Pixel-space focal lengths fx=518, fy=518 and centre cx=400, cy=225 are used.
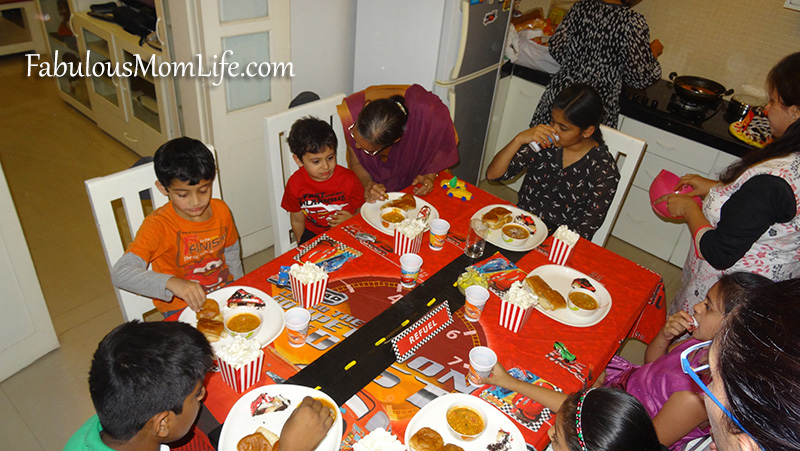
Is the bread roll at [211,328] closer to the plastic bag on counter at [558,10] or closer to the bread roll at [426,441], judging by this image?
the bread roll at [426,441]

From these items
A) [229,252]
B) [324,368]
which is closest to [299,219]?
[229,252]

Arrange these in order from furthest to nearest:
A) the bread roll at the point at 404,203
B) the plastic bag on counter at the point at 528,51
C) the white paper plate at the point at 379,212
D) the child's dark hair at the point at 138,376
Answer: the plastic bag on counter at the point at 528,51
the bread roll at the point at 404,203
the white paper plate at the point at 379,212
the child's dark hair at the point at 138,376

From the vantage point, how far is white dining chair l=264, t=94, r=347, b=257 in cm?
238

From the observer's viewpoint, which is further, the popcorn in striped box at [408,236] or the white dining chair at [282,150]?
the white dining chair at [282,150]

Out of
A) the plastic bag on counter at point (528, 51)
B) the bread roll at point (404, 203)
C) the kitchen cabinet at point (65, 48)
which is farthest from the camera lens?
the kitchen cabinet at point (65, 48)

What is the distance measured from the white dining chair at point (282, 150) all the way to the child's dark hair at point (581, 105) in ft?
3.61

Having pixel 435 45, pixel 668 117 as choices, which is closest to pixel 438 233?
pixel 435 45

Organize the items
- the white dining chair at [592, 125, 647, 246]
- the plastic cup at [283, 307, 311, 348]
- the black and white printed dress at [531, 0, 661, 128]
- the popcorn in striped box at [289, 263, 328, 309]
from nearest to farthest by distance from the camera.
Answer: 1. the plastic cup at [283, 307, 311, 348]
2. the popcorn in striped box at [289, 263, 328, 309]
3. the white dining chair at [592, 125, 647, 246]
4. the black and white printed dress at [531, 0, 661, 128]

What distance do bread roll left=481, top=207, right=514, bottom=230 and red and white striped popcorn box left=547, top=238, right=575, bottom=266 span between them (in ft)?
0.81

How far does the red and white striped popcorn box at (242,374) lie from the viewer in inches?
55.5

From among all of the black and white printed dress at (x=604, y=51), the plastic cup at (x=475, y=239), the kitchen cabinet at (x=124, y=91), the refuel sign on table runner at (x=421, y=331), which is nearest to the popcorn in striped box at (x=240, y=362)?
the refuel sign on table runner at (x=421, y=331)

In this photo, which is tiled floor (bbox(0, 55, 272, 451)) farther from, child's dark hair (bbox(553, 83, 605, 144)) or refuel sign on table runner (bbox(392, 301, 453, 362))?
child's dark hair (bbox(553, 83, 605, 144))

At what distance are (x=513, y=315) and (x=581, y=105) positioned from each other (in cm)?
112

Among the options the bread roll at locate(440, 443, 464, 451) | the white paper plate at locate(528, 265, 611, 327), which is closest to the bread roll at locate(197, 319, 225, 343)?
the bread roll at locate(440, 443, 464, 451)
